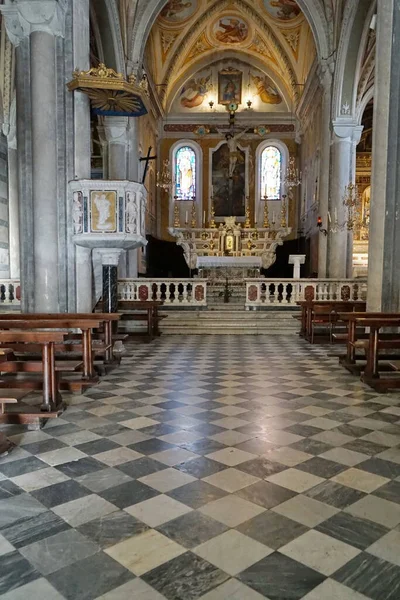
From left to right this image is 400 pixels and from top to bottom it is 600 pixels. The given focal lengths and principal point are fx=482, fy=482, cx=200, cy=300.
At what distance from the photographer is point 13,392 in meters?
5.25

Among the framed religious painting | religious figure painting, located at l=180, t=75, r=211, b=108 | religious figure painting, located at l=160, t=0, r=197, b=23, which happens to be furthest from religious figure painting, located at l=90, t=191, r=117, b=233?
the framed religious painting

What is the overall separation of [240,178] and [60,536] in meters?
25.5

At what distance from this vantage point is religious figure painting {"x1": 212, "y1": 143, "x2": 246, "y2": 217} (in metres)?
26.5

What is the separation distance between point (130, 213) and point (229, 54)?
21.0 m

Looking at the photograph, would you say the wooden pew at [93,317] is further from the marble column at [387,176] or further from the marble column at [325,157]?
the marble column at [325,157]

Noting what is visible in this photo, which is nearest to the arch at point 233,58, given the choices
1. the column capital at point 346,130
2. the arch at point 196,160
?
the arch at point 196,160

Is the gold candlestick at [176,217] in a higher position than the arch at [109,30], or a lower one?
lower

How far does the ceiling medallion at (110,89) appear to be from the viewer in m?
8.90

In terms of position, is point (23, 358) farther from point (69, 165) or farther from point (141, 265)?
point (141, 265)

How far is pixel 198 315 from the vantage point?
13.6 metres

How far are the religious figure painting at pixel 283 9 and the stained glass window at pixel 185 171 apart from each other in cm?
779

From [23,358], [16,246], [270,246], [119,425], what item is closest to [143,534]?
[119,425]

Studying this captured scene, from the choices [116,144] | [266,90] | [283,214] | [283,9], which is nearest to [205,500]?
[116,144]

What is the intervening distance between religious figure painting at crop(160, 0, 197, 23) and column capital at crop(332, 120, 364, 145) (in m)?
10.9
